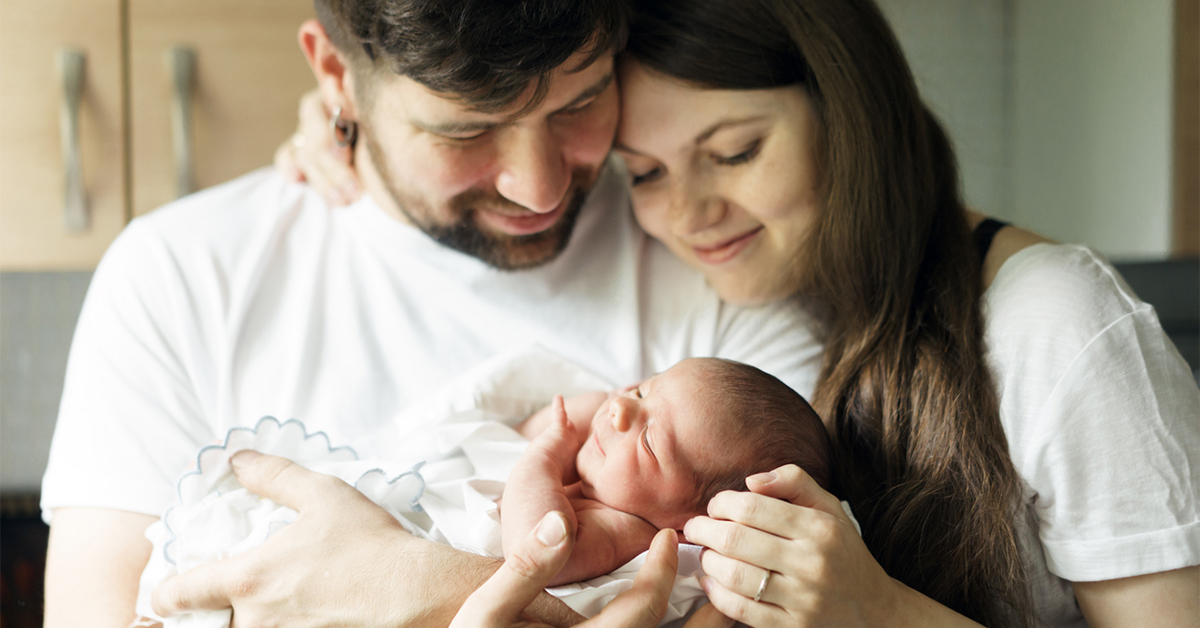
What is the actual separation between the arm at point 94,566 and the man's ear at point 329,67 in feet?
2.41

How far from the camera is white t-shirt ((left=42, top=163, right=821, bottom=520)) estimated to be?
121 centimetres

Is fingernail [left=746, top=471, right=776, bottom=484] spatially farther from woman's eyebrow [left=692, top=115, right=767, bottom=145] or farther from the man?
woman's eyebrow [left=692, top=115, right=767, bottom=145]

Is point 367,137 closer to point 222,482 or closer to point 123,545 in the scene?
point 222,482

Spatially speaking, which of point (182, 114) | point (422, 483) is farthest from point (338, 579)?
point (182, 114)

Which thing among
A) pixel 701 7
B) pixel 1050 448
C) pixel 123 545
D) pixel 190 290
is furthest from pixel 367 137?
→ pixel 1050 448

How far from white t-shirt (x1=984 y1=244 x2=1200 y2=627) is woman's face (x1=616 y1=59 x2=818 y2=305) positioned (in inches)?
13.9

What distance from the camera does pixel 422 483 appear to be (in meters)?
1.04

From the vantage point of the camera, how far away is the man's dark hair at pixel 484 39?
994mm

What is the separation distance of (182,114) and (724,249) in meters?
1.58

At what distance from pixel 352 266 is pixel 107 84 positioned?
118cm

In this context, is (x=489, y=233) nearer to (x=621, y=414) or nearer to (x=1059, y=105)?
(x=621, y=414)

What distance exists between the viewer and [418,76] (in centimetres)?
106

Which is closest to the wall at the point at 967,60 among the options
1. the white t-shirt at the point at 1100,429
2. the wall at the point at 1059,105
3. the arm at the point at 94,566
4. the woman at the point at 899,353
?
the wall at the point at 1059,105

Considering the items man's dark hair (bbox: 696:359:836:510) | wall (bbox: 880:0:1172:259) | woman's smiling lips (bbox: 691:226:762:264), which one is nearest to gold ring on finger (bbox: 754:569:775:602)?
man's dark hair (bbox: 696:359:836:510)
